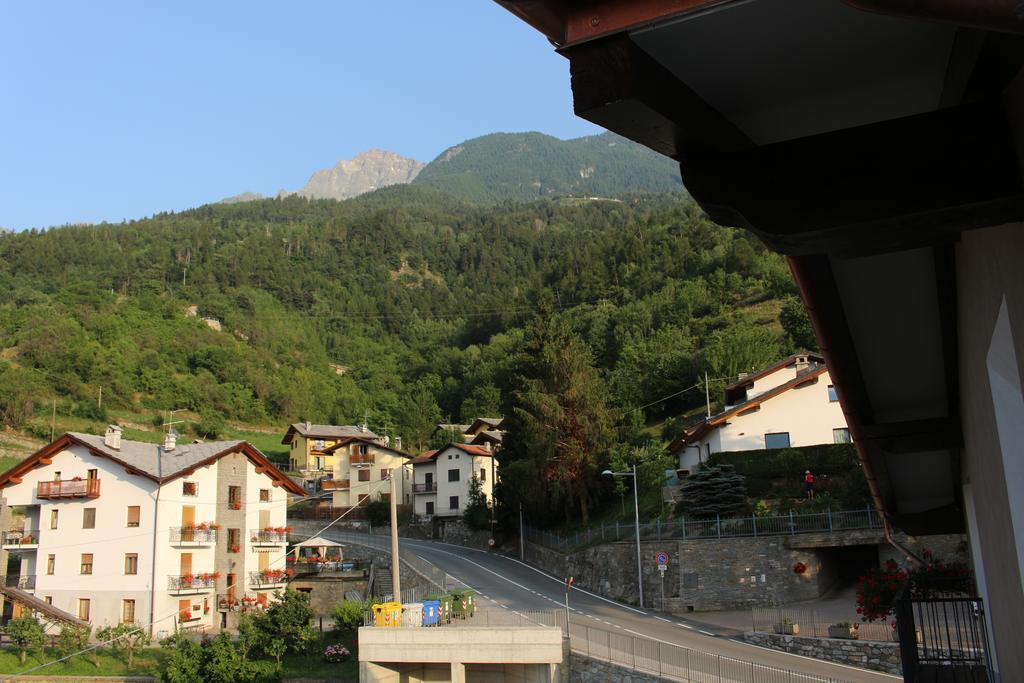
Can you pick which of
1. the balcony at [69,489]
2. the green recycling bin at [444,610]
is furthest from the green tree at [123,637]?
the green recycling bin at [444,610]

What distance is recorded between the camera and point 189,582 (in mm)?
42438

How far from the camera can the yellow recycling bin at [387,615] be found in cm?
3114

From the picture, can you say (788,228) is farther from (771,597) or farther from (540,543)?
(540,543)

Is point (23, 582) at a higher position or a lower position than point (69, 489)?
lower

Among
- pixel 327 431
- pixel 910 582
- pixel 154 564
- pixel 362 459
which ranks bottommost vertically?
pixel 154 564

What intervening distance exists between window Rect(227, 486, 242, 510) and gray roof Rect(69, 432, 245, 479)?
2.28 m

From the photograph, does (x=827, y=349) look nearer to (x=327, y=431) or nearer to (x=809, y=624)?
(x=809, y=624)

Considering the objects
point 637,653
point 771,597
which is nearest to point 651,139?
point 637,653

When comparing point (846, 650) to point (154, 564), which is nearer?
point (846, 650)

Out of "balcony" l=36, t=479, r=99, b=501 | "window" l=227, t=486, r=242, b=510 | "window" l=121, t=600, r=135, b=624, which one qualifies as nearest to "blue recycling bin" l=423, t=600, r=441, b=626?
"window" l=121, t=600, r=135, b=624

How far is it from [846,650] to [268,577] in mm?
31331

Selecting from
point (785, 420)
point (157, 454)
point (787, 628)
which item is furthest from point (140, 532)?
point (785, 420)

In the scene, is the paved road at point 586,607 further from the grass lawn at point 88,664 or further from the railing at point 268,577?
the grass lawn at point 88,664

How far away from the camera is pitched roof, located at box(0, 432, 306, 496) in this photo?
4388 centimetres
